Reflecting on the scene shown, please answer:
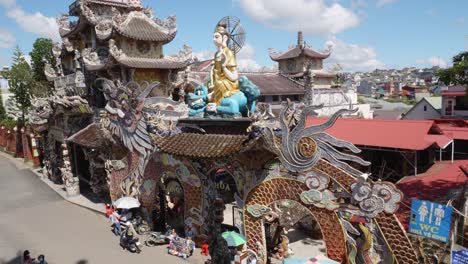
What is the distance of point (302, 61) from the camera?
44250 mm

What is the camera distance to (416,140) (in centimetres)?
1545

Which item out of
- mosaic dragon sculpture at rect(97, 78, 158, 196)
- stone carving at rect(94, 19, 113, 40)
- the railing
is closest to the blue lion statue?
mosaic dragon sculpture at rect(97, 78, 158, 196)

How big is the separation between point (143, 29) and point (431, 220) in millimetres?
21136

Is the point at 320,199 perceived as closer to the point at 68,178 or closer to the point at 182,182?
the point at 182,182

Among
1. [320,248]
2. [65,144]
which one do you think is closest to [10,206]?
[65,144]

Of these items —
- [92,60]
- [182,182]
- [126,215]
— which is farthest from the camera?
[92,60]

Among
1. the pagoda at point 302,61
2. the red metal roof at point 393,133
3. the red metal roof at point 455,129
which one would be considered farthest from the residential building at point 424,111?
the red metal roof at point 393,133

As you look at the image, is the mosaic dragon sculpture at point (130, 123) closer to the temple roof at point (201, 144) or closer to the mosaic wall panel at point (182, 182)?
the mosaic wall panel at point (182, 182)

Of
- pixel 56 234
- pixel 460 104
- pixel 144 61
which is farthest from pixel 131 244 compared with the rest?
pixel 460 104

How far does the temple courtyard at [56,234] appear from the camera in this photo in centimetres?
1223

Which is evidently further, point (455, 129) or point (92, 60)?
point (92, 60)

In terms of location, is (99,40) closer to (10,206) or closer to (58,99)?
(58,99)

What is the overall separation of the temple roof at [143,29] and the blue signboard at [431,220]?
19.8 meters

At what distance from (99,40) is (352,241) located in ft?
69.0
